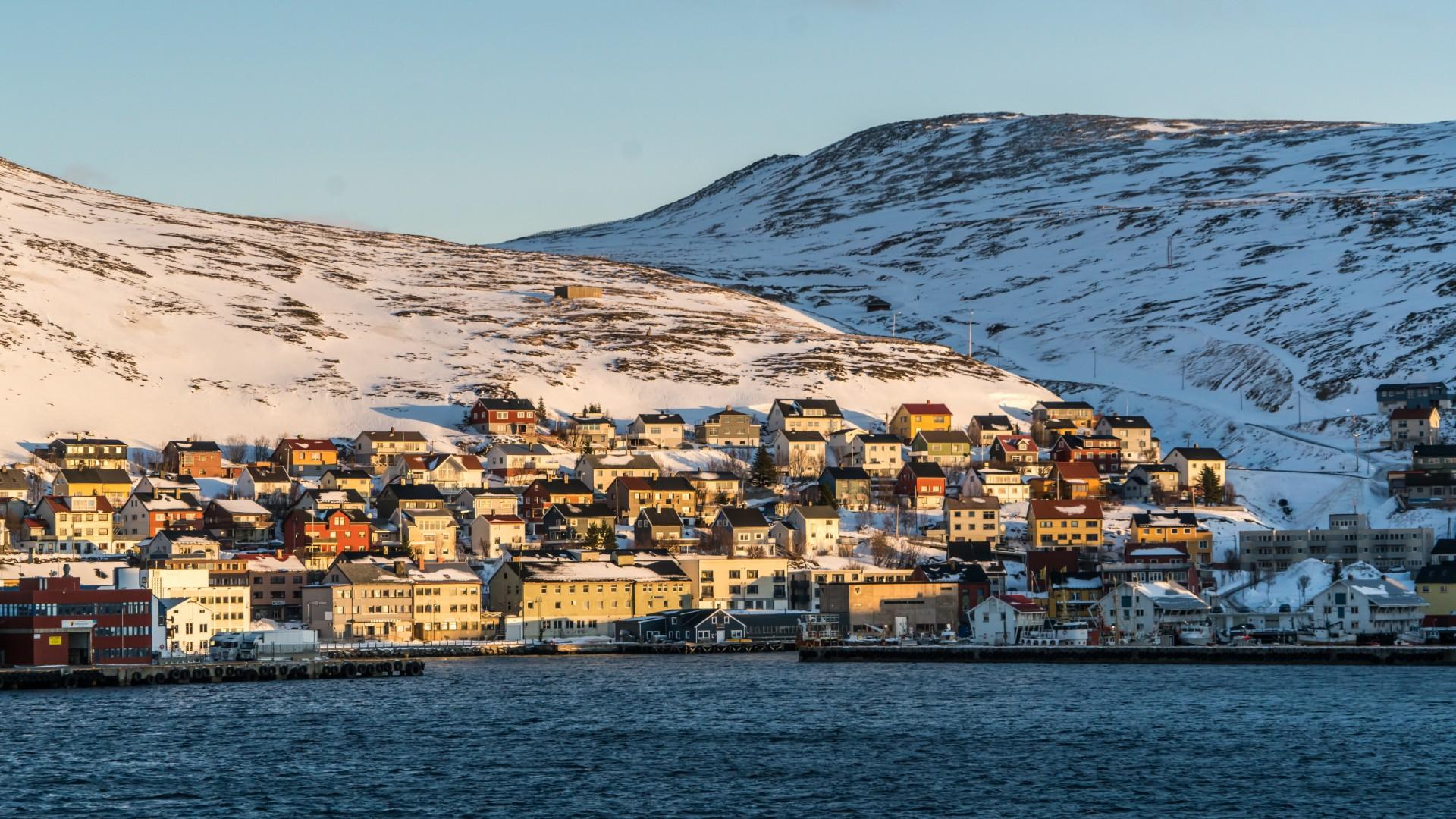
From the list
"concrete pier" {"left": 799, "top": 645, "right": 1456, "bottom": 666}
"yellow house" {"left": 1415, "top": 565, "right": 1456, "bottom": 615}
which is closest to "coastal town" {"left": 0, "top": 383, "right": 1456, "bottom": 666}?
"yellow house" {"left": 1415, "top": 565, "right": 1456, "bottom": 615}

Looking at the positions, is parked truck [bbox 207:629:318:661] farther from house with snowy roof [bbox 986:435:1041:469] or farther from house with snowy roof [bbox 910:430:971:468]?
house with snowy roof [bbox 986:435:1041:469]

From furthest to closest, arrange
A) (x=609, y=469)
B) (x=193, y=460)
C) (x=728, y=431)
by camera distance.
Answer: (x=728, y=431) → (x=609, y=469) → (x=193, y=460)

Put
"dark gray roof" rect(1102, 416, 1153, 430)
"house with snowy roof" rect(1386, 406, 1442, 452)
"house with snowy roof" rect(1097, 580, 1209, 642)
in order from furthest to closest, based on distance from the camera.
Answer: "dark gray roof" rect(1102, 416, 1153, 430)
"house with snowy roof" rect(1386, 406, 1442, 452)
"house with snowy roof" rect(1097, 580, 1209, 642)

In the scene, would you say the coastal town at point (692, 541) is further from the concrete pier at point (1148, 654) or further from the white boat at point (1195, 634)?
the concrete pier at point (1148, 654)

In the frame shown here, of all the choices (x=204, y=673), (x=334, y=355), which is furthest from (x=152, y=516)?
(x=334, y=355)

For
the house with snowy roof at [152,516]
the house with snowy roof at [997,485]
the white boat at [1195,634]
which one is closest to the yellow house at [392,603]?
the house with snowy roof at [152,516]

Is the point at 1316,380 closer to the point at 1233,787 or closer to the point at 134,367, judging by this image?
the point at 134,367

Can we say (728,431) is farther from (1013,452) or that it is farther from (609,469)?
(1013,452)
